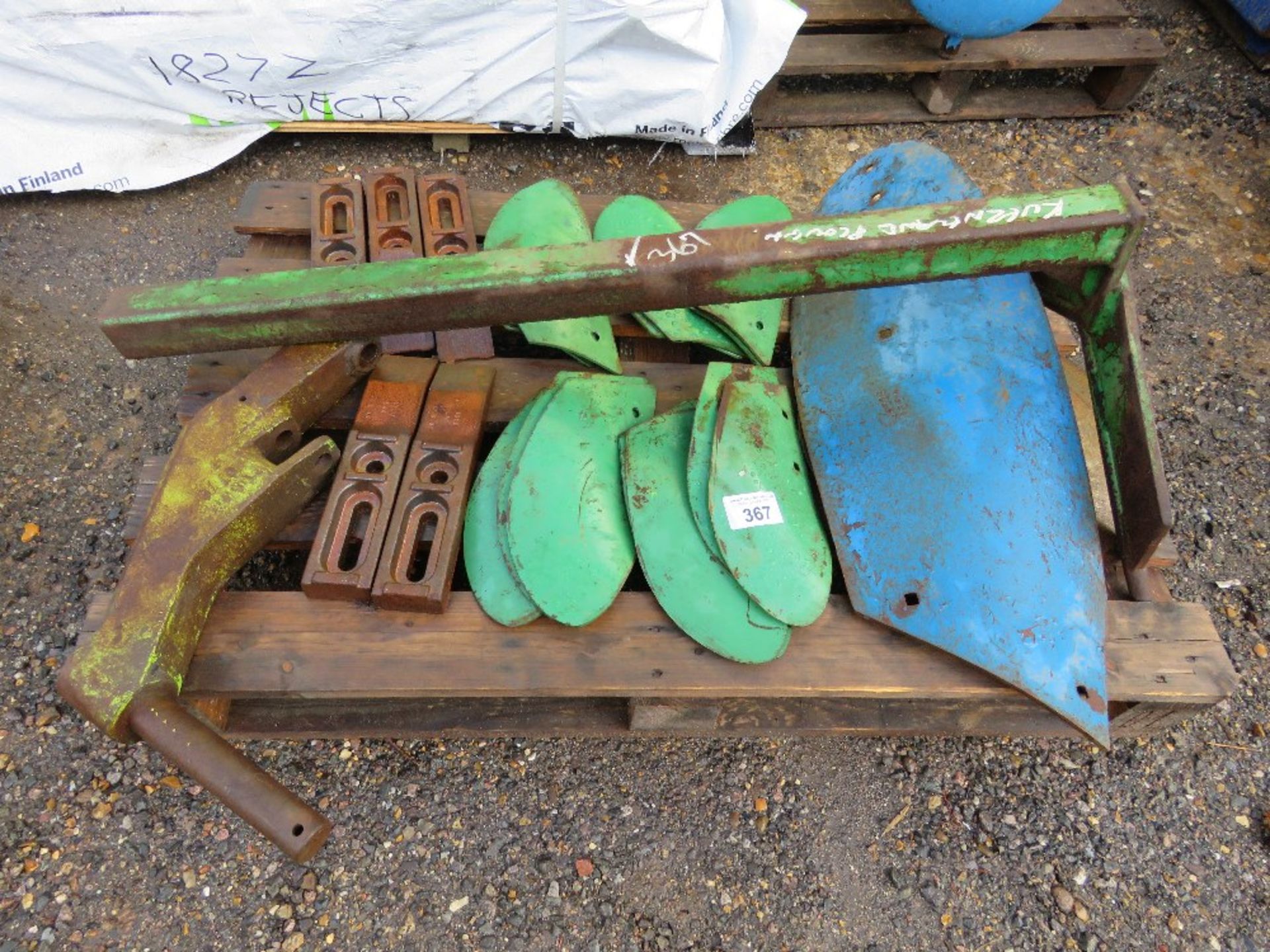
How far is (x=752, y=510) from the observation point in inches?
67.9

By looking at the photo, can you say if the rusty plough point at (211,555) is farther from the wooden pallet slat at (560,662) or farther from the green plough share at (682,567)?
the green plough share at (682,567)

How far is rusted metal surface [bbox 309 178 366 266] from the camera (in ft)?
Result: 6.94

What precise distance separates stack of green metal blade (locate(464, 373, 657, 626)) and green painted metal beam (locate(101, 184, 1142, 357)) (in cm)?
26

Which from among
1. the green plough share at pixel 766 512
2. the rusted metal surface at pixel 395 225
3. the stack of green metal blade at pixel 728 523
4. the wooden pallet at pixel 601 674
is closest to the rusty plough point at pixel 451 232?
the rusted metal surface at pixel 395 225

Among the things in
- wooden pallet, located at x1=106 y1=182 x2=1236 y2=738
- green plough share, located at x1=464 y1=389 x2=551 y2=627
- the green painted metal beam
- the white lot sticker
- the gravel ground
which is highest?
the green painted metal beam

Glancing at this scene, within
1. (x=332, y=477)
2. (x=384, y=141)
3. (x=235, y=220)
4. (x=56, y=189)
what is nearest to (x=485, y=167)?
(x=384, y=141)

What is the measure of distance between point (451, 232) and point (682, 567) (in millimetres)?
1055

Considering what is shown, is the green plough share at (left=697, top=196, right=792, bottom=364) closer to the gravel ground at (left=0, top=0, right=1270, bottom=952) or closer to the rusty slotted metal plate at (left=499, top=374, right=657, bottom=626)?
the rusty slotted metal plate at (left=499, top=374, right=657, bottom=626)

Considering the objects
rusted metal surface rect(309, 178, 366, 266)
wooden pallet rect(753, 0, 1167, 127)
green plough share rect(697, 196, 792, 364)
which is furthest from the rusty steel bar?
wooden pallet rect(753, 0, 1167, 127)

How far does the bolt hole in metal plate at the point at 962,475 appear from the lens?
5.38 feet

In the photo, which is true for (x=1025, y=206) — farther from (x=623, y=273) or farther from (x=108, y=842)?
(x=108, y=842)

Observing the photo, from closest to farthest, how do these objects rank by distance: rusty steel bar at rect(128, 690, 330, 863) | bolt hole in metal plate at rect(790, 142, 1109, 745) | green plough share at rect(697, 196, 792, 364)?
1. rusty steel bar at rect(128, 690, 330, 863)
2. bolt hole in metal plate at rect(790, 142, 1109, 745)
3. green plough share at rect(697, 196, 792, 364)

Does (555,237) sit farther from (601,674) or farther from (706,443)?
(601,674)

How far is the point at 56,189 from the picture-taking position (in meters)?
2.80
